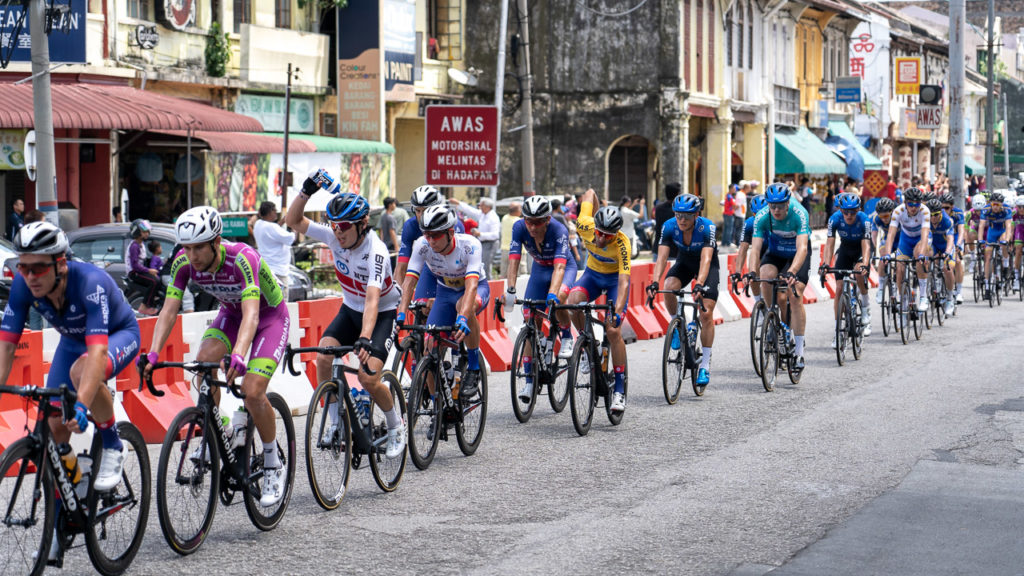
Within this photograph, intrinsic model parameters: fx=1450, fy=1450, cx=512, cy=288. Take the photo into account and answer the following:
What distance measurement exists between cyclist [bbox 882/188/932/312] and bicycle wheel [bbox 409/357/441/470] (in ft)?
32.5

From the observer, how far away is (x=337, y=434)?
26.9ft

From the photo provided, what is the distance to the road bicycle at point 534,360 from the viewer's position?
11102 millimetres

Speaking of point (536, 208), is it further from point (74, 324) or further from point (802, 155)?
point (802, 155)

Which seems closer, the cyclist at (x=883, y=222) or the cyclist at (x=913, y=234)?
the cyclist at (x=883, y=222)

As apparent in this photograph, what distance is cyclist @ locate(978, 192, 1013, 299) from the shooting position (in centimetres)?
2341

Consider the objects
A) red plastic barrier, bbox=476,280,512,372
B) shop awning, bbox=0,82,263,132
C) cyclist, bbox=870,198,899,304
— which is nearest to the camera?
red plastic barrier, bbox=476,280,512,372

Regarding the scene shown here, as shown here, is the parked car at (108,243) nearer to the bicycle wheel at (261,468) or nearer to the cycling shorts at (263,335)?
the cycling shorts at (263,335)

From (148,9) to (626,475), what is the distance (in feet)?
67.2

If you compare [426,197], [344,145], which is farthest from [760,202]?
[344,145]

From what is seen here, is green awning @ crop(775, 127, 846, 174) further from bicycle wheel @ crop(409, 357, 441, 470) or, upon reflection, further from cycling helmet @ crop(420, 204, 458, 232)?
bicycle wheel @ crop(409, 357, 441, 470)

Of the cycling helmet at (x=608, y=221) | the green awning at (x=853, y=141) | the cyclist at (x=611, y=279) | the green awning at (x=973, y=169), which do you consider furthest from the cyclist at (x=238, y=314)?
the green awning at (x=973, y=169)

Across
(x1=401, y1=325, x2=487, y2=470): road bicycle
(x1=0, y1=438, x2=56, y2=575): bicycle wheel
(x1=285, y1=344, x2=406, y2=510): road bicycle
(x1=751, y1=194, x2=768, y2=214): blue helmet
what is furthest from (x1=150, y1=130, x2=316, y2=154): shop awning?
(x1=0, y1=438, x2=56, y2=575): bicycle wheel

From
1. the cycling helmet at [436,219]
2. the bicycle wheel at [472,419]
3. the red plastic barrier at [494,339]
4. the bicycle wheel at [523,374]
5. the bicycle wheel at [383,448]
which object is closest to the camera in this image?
the bicycle wheel at [383,448]

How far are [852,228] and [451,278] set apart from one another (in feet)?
24.7
